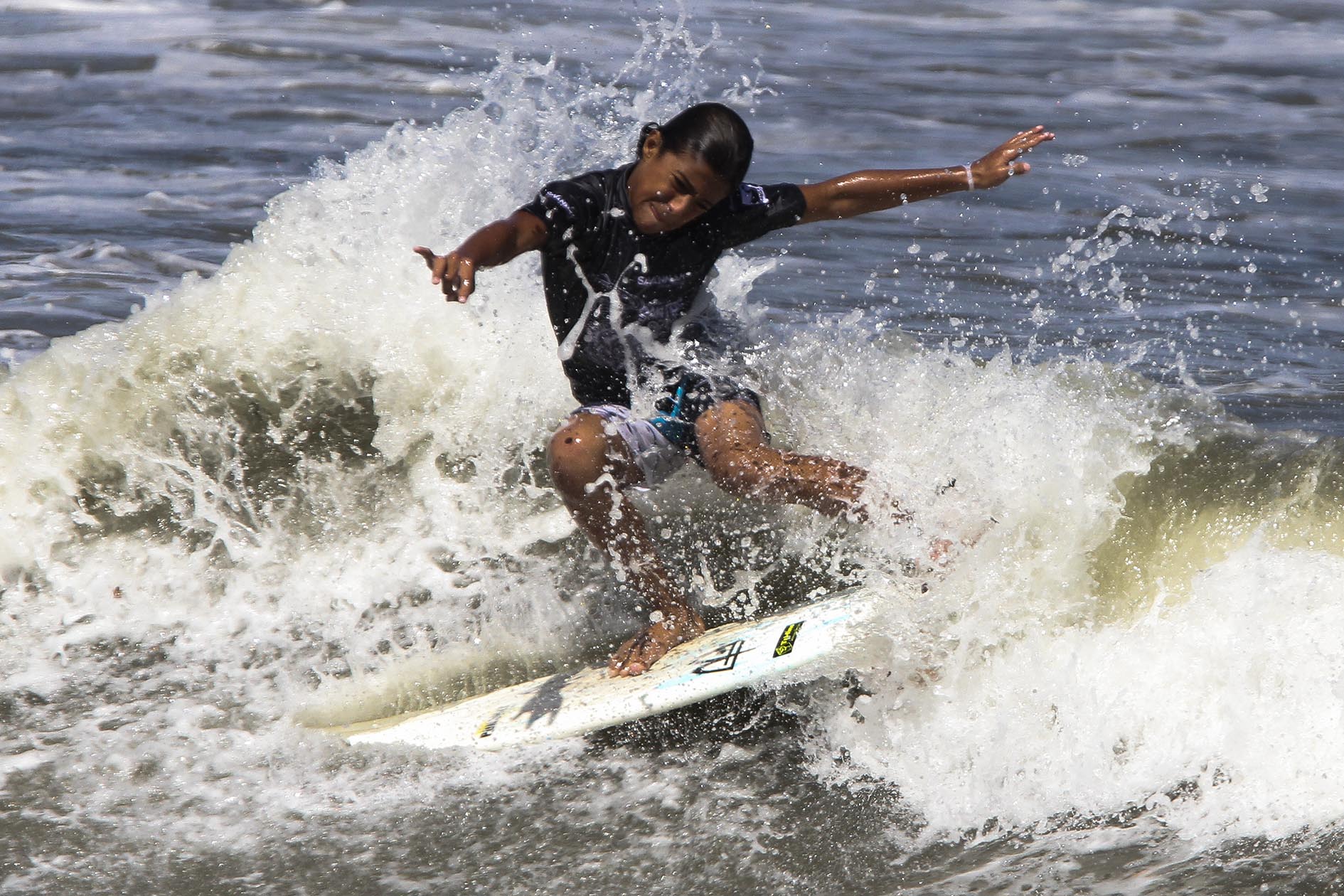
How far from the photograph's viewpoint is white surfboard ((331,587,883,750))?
4.32 metres

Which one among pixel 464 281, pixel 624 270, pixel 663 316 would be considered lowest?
pixel 663 316

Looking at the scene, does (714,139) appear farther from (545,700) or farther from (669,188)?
(545,700)

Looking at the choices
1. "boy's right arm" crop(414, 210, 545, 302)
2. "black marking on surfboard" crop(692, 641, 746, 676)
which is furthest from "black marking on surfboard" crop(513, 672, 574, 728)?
"boy's right arm" crop(414, 210, 545, 302)

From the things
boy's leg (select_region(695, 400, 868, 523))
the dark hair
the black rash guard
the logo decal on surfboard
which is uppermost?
the dark hair

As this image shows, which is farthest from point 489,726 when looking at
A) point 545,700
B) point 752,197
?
point 752,197

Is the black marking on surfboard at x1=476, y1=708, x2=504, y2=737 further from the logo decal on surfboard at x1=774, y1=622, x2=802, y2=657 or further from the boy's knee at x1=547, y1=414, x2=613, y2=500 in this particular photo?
the logo decal on surfboard at x1=774, y1=622, x2=802, y2=657

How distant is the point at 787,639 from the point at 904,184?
148cm

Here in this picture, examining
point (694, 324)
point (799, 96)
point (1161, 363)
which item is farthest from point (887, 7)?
point (694, 324)

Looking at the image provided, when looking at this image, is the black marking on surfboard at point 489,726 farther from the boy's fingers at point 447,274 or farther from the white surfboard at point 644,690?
the boy's fingers at point 447,274

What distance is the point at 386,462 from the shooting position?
19.2 ft

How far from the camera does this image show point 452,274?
381 centimetres

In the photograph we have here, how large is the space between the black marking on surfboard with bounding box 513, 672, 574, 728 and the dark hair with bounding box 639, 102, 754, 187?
5.45ft

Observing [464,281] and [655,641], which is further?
[655,641]

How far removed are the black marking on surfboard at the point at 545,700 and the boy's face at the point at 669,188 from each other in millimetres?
1468
